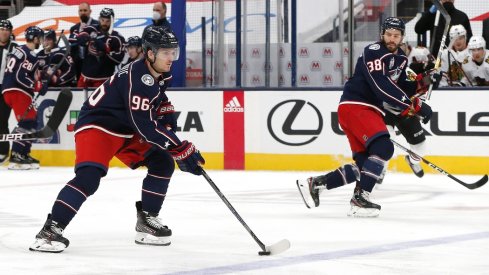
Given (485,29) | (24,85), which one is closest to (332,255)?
(485,29)

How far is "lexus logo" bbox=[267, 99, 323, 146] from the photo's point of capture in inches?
341

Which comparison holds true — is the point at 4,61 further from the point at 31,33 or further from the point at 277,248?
the point at 277,248

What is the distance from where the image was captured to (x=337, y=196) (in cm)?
696

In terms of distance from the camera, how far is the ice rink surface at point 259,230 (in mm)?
4164

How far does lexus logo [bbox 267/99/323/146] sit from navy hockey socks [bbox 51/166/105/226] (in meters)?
4.35

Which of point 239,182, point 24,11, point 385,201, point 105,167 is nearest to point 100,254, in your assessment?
point 105,167

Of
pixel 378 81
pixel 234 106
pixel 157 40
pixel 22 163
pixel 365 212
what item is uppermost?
pixel 157 40

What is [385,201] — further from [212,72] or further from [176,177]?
[212,72]

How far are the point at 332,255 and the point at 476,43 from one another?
4.64 metres

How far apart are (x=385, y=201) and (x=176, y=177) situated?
2.03 metres

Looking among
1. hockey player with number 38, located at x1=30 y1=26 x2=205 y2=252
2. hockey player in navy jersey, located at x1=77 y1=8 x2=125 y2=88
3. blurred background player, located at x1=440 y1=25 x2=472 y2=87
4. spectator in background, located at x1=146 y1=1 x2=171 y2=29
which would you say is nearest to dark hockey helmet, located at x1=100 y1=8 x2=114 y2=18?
hockey player in navy jersey, located at x1=77 y1=8 x2=125 y2=88

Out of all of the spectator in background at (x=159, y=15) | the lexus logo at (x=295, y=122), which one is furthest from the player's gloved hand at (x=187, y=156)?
the spectator in background at (x=159, y=15)

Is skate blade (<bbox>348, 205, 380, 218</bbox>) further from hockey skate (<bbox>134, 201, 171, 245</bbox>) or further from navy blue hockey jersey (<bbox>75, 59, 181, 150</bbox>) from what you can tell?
navy blue hockey jersey (<bbox>75, 59, 181, 150</bbox>)

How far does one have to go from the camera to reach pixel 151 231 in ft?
15.6
